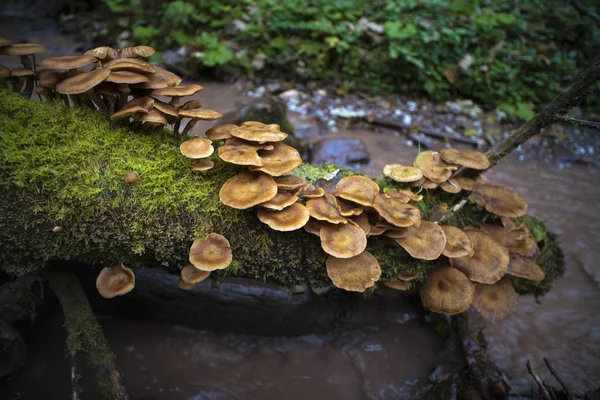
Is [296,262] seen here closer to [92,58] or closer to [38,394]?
[92,58]

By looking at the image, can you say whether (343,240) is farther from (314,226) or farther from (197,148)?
(197,148)

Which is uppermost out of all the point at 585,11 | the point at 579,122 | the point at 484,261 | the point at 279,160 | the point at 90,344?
the point at 585,11

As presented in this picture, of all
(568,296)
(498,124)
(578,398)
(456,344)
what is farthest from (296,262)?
(498,124)

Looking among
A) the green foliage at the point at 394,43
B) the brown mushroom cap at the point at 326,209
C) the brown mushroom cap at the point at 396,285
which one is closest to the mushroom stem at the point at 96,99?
the brown mushroom cap at the point at 326,209

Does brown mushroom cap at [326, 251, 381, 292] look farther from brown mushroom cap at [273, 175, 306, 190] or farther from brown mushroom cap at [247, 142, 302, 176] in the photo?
brown mushroom cap at [247, 142, 302, 176]

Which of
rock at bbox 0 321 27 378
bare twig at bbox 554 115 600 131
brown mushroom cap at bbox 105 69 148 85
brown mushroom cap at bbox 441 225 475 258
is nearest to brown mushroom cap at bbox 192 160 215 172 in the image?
brown mushroom cap at bbox 105 69 148 85

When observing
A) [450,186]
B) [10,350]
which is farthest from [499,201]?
[10,350]
